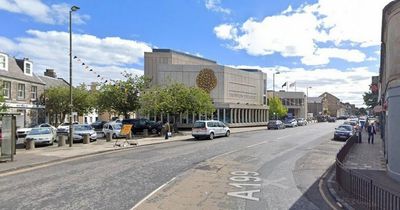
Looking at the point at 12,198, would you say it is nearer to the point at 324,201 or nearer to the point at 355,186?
the point at 324,201

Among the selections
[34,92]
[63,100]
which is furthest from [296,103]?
[34,92]

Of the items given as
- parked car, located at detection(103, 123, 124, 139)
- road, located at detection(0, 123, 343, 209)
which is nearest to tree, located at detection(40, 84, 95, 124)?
parked car, located at detection(103, 123, 124, 139)

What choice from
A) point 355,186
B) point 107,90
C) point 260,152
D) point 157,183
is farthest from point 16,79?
point 355,186

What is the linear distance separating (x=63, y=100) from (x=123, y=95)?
9.74 meters

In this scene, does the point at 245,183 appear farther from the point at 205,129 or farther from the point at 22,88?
the point at 22,88

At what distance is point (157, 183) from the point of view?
13.7m

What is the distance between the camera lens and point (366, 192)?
38.1 ft

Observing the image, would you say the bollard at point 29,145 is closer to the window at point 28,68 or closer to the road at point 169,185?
the road at point 169,185

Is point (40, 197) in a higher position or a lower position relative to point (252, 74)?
lower

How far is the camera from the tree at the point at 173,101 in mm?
43625

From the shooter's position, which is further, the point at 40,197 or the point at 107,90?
the point at 107,90

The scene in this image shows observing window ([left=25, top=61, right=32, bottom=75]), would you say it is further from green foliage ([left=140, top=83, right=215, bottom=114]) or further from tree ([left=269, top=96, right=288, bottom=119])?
tree ([left=269, top=96, right=288, bottom=119])

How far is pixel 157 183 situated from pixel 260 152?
12.4 meters

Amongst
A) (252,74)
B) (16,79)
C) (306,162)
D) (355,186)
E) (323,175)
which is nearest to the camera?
(355,186)
